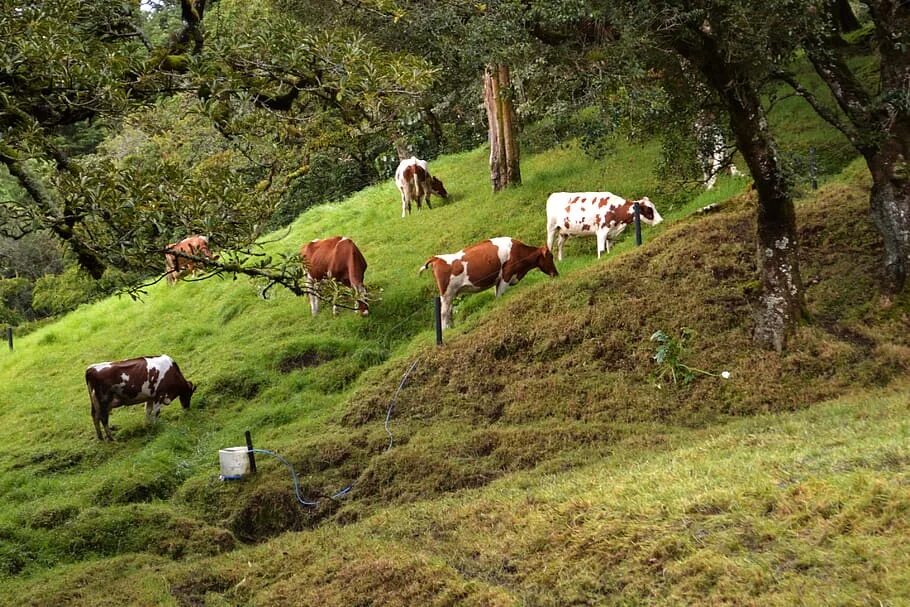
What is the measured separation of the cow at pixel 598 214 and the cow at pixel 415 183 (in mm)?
7034

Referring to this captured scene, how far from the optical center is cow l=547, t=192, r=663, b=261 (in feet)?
60.7

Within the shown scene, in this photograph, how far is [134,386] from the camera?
659 inches

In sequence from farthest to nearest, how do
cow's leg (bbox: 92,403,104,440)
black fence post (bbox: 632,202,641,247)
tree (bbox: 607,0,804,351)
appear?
black fence post (bbox: 632,202,641,247) → cow's leg (bbox: 92,403,104,440) → tree (bbox: 607,0,804,351)

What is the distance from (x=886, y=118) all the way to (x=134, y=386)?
1381 centimetres

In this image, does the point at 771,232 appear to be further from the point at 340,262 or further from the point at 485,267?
the point at 340,262

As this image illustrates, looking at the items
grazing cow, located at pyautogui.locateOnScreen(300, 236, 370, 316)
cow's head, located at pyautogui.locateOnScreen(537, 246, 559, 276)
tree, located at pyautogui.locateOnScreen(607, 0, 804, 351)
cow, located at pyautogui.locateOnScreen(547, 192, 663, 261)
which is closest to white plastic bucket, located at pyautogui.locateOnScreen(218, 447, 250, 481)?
grazing cow, located at pyautogui.locateOnScreen(300, 236, 370, 316)

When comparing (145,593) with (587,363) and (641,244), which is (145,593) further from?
(641,244)

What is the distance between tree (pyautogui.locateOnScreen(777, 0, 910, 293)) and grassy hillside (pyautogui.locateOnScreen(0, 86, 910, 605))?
842mm

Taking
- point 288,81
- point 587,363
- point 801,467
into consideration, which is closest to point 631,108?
point 587,363

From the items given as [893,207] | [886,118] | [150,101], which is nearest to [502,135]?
[886,118]

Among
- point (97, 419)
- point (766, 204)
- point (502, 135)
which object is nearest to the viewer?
point (766, 204)

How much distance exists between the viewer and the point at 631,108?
1277 centimetres

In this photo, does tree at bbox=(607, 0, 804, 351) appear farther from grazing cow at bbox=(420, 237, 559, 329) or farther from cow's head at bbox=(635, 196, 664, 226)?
grazing cow at bbox=(420, 237, 559, 329)

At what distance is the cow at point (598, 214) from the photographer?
18516 mm
